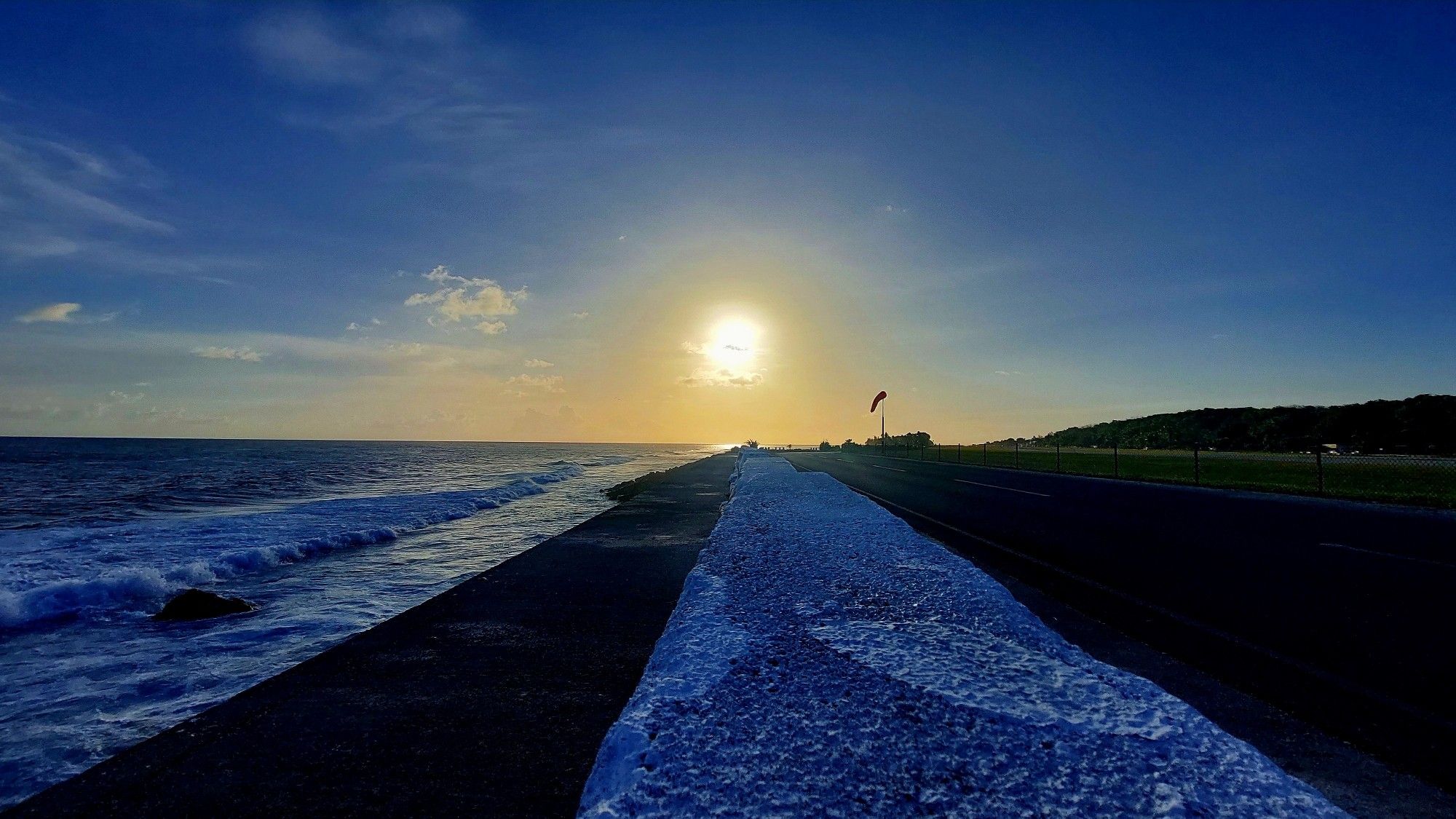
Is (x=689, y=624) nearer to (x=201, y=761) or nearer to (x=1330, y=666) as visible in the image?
(x=201, y=761)

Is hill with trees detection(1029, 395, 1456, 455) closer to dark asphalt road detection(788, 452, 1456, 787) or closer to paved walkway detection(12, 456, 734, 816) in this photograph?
dark asphalt road detection(788, 452, 1456, 787)

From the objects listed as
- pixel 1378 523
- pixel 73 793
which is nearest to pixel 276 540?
pixel 73 793

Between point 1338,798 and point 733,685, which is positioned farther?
point 733,685

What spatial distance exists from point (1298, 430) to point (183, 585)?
84.4 m

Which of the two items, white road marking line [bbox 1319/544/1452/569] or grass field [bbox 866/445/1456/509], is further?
grass field [bbox 866/445/1456/509]

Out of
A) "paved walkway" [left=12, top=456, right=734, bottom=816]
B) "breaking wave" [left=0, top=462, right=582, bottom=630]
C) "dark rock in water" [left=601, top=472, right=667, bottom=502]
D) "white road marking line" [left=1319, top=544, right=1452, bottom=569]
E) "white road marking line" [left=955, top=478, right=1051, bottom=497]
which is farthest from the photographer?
"dark rock in water" [left=601, top=472, right=667, bottom=502]

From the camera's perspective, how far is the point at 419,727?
365 centimetres

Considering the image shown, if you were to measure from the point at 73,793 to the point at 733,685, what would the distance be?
11.4 feet

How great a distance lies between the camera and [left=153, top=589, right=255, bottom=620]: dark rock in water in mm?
7676

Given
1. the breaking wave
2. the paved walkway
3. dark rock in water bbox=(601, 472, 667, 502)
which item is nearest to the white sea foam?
the paved walkway

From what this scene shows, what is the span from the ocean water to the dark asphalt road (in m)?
7.66

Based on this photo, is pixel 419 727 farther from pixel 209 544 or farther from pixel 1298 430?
pixel 1298 430

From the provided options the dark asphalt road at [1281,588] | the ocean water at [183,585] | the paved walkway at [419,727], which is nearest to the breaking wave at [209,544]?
the ocean water at [183,585]

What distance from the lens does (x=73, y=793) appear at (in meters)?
3.05
